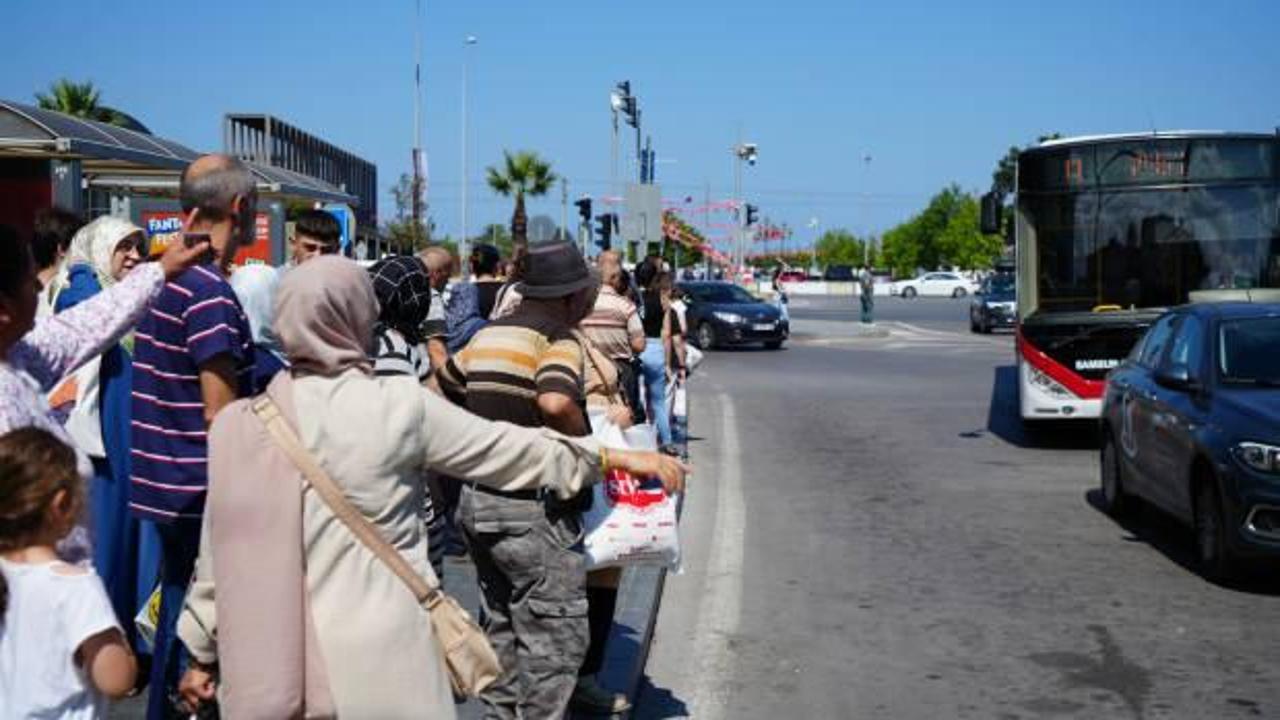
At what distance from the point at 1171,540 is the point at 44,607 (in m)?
8.90

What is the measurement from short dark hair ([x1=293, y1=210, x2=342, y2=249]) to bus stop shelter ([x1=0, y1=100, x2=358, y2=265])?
113 inches

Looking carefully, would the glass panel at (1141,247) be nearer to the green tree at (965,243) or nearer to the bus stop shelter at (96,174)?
the bus stop shelter at (96,174)

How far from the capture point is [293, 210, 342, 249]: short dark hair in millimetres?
6406

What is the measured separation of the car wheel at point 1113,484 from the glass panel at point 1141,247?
412 cm

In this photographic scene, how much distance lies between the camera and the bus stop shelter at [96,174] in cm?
1126

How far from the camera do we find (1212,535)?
932cm

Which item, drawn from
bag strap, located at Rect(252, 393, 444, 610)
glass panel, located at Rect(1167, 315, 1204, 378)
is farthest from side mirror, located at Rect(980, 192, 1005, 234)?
bag strap, located at Rect(252, 393, 444, 610)

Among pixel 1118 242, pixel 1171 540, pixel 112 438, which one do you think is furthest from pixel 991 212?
pixel 112 438

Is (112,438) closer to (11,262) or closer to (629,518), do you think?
(629,518)

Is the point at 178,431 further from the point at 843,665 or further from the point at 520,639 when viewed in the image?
the point at 843,665

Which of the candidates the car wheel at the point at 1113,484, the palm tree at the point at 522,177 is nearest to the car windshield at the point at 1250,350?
the car wheel at the point at 1113,484

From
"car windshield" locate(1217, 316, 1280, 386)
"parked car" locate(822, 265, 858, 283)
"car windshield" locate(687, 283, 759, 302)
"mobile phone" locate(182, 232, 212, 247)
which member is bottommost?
"car windshield" locate(1217, 316, 1280, 386)

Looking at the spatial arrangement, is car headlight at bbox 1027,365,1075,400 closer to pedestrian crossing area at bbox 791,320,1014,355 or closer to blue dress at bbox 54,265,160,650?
blue dress at bbox 54,265,160,650

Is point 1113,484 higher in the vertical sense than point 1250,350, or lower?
lower
